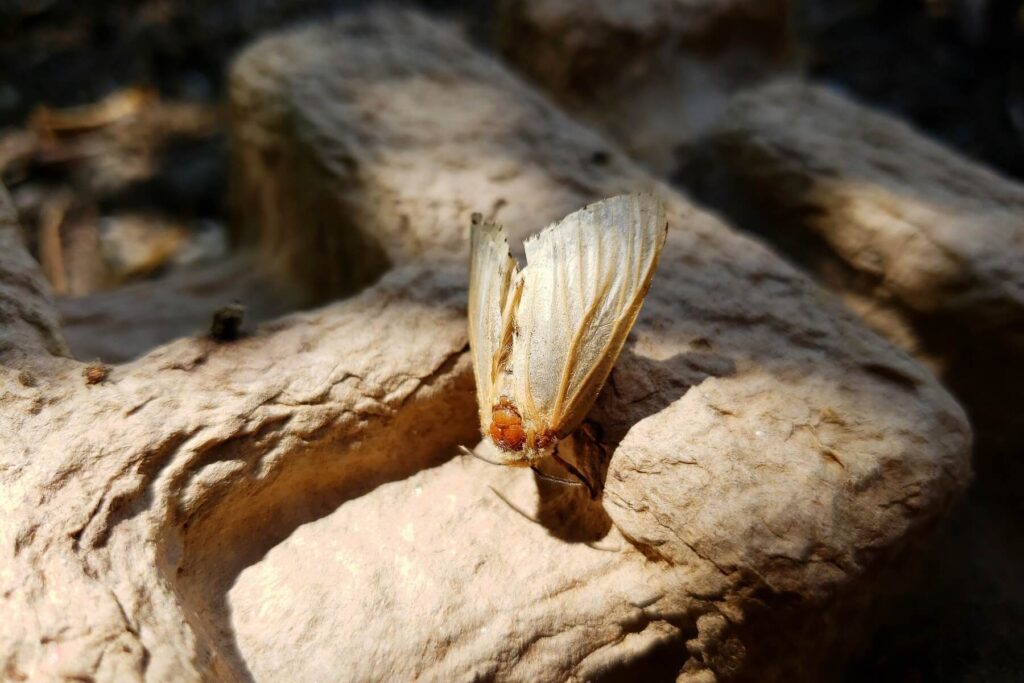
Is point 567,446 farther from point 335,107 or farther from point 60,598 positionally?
point 335,107

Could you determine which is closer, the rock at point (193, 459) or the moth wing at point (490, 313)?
the rock at point (193, 459)

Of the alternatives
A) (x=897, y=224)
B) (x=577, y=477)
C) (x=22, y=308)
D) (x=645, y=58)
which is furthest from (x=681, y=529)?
(x=645, y=58)

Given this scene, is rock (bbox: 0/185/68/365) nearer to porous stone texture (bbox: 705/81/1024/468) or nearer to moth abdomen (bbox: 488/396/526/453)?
moth abdomen (bbox: 488/396/526/453)

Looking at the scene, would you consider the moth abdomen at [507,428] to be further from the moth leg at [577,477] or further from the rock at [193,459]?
the rock at [193,459]

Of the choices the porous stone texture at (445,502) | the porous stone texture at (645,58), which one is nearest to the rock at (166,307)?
the porous stone texture at (445,502)

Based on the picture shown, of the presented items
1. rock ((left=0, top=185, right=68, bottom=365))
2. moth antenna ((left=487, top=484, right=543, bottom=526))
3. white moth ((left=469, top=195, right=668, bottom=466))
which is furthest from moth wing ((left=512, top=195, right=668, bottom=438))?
rock ((left=0, top=185, right=68, bottom=365))

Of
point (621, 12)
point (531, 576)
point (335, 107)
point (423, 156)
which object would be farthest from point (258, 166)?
point (531, 576)

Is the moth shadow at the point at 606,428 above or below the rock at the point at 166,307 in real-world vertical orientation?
above
